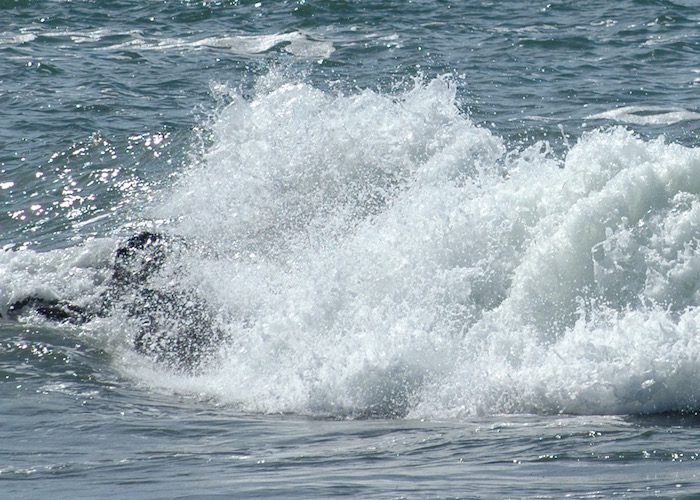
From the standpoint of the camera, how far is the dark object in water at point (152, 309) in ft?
26.8

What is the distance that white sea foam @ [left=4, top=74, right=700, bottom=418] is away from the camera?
21.5 feet

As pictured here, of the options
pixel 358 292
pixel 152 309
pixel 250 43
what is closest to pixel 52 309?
pixel 152 309

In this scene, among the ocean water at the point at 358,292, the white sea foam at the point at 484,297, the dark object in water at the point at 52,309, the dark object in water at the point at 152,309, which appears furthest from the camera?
the dark object in water at the point at 52,309

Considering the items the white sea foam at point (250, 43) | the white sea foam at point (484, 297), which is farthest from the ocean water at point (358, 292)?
the white sea foam at point (250, 43)

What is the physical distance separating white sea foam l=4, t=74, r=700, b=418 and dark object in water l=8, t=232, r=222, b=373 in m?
0.16

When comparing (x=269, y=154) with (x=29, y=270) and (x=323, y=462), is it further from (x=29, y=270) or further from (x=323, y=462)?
(x=323, y=462)

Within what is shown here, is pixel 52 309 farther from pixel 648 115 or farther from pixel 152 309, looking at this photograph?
pixel 648 115

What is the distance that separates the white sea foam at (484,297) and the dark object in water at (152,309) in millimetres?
161

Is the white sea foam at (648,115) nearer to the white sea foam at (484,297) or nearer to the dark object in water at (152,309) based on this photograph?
the white sea foam at (484,297)

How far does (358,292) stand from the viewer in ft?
25.6

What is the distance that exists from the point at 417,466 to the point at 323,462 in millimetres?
416

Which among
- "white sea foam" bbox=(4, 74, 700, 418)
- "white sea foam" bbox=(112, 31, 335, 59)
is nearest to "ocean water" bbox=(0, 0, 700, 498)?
"white sea foam" bbox=(4, 74, 700, 418)

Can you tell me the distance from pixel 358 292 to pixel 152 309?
65.3 inches

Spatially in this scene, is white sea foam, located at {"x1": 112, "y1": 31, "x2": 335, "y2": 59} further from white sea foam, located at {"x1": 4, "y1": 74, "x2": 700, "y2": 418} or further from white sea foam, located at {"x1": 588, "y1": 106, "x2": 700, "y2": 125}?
white sea foam, located at {"x1": 4, "y1": 74, "x2": 700, "y2": 418}
